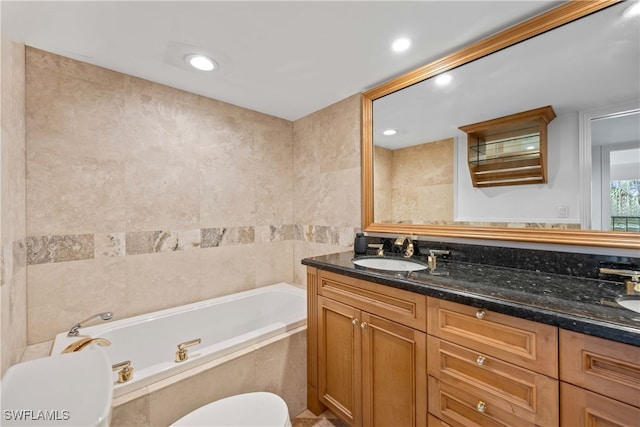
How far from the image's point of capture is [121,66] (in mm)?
1672

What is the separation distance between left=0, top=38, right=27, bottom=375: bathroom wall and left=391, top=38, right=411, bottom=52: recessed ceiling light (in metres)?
1.79

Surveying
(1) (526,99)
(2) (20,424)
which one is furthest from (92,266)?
(1) (526,99)

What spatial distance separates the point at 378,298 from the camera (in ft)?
4.18

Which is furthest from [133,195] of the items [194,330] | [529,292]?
[529,292]

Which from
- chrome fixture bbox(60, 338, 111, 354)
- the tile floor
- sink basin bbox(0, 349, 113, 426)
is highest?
sink basin bbox(0, 349, 113, 426)

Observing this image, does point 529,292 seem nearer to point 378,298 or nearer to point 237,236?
point 378,298

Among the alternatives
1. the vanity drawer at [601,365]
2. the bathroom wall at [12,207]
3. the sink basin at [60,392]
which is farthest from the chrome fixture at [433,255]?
the bathroom wall at [12,207]

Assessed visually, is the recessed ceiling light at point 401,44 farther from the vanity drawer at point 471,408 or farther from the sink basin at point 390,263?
the vanity drawer at point 471,408

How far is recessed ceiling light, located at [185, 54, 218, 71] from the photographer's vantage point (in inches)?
61.5

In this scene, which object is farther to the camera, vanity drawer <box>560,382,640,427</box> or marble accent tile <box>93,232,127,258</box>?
marble accent tile <box>93,232,127,258</box>

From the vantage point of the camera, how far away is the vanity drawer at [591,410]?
70 cm

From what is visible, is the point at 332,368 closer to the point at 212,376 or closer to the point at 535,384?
the point at 212,376

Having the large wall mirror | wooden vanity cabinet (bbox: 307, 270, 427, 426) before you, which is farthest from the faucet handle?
wooden vanity cabinet (bbox: 307, 270, 427, 426)

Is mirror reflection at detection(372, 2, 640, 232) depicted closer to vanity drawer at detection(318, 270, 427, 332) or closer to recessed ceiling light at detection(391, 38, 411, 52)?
recessed ceiling light at detection(391, 38, 411, 52)
